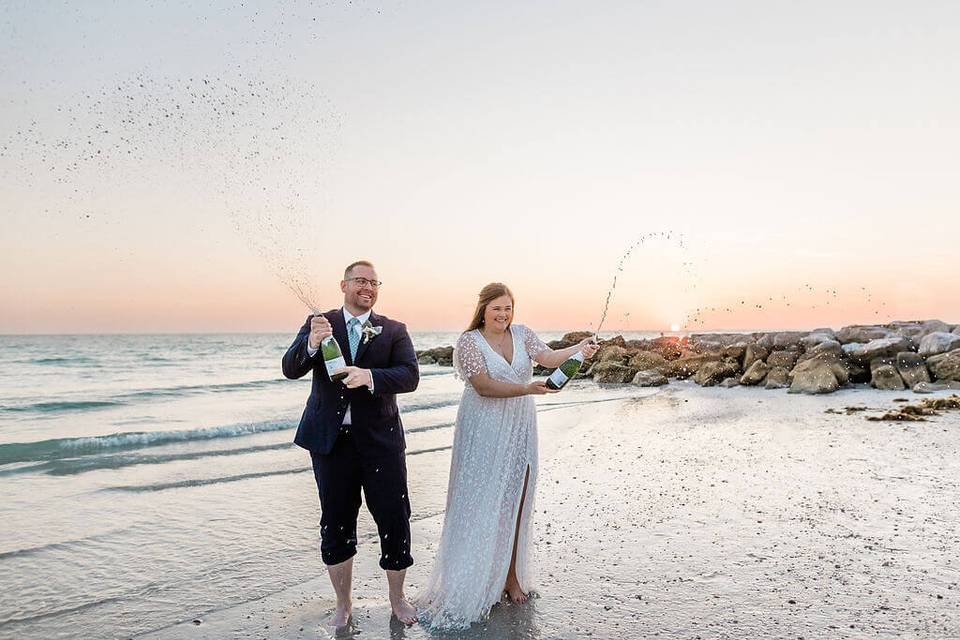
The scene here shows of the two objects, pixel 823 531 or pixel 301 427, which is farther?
pixel 823 531

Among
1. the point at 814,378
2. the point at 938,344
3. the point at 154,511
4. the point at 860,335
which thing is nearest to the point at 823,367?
the point at 814,378

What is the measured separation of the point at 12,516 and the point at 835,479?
10330mm

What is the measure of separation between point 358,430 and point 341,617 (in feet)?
4.58

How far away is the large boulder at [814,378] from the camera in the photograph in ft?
57.3

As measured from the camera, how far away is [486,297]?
16.8 ft

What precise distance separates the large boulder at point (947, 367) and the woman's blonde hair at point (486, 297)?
16.8m

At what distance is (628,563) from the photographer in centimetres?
576

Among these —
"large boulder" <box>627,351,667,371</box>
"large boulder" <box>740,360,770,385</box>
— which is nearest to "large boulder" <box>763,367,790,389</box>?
"large boulder" <box>740,360,770,385</box>

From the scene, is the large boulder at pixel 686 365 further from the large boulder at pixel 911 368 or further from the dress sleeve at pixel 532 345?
the dress sleeve at pixel 532 345

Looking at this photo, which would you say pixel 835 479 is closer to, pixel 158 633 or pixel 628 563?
pixel 628 563

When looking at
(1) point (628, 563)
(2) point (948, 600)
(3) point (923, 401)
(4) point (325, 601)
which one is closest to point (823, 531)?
(2) point (948, 600)

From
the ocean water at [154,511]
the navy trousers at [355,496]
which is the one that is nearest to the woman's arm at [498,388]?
the navy trousers at [355,496]

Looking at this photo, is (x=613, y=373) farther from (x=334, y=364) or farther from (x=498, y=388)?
(x=334, y=364)

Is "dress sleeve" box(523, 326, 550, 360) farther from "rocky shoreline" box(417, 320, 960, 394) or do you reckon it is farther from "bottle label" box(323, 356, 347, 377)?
"rocky shoreline" box(417, 320, 960, 394)
